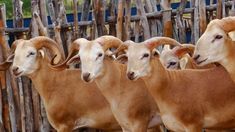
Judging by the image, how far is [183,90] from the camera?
570 cm

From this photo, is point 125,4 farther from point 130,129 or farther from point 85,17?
point 130,129

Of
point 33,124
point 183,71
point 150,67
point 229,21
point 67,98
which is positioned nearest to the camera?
point 229,21

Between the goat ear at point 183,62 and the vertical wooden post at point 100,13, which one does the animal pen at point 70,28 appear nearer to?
the vertical wooden post at point 100,13

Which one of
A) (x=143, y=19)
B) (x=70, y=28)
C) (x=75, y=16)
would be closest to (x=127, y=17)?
(x=143, y=19)

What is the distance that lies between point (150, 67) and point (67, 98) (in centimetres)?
141

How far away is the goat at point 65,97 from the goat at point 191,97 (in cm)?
95

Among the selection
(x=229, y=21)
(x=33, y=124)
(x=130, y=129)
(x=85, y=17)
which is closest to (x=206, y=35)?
(x=229, y=21)

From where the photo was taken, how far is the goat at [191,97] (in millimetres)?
5570

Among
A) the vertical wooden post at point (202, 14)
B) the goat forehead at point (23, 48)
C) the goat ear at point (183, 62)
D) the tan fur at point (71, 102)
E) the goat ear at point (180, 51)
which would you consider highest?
the vertical wooden post at point (202, 14)

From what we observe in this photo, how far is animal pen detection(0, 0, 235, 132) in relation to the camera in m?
6.87

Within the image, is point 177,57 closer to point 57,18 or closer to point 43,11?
point 57,18

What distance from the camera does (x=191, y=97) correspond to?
18.5 feet

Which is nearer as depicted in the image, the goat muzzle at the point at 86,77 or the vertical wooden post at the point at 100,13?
the goat muzzle at the point at 86,77

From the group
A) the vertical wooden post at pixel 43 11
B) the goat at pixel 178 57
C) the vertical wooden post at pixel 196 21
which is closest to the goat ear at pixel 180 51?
the goat at pixel 178 57
